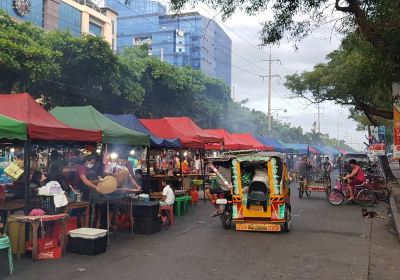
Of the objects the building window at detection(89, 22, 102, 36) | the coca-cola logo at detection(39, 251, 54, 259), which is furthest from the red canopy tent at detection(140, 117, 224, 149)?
the building window at detection(89, 22, 102, 36)

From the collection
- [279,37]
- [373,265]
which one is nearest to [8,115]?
[279,37]

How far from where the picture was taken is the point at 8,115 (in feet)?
27.2

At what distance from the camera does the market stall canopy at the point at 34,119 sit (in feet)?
27.0

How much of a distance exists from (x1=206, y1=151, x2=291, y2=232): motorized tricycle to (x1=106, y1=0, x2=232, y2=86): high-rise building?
92801mm

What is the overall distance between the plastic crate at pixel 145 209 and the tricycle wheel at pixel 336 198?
8979 millimetres

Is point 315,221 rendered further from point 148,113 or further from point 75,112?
point 148,113

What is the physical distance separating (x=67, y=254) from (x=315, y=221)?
24.5ft

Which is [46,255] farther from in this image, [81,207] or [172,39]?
[172,39]

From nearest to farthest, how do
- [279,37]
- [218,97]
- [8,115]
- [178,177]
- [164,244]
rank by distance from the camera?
[8,115] → [164,244] → [279,37] → [178,177] → [218,97]

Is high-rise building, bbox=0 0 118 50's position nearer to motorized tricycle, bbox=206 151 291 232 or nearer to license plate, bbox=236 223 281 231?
motorized tricycle, bbox=206 151 291 232

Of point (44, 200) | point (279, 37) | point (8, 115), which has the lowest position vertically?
point (44, 200)

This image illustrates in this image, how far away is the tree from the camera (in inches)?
381

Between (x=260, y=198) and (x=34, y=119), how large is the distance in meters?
5.37

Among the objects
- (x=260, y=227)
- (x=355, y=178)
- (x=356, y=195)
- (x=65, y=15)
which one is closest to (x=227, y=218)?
(x=260, y=227)
